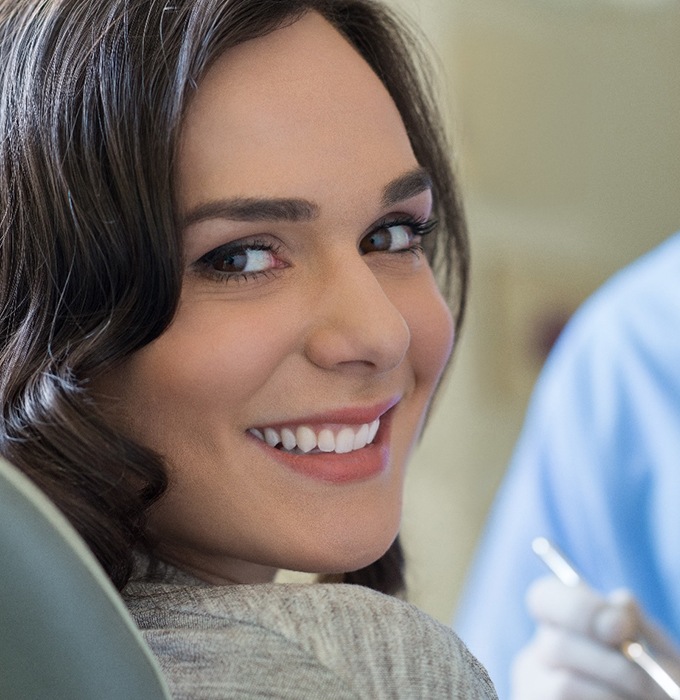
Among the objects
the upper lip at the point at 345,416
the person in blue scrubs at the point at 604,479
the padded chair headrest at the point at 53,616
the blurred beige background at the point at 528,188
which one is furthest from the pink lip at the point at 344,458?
the blurred beige background at the point at 528,188

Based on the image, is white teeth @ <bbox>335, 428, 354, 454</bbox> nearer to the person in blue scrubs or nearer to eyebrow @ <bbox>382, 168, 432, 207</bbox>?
eyebrow @ <bbox>382, 168, 432, 207</bbox>

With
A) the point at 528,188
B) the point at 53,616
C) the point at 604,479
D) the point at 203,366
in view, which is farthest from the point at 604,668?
the point at 528,188

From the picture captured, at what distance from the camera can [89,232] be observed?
651 mm

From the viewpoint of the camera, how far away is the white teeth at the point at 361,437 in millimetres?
746

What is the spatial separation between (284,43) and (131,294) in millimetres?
210

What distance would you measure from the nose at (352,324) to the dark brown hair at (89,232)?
0.10 m

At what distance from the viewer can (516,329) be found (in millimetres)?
2311

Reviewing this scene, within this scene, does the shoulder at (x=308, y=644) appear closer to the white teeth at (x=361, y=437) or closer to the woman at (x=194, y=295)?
the woman at (x=194, y=295)

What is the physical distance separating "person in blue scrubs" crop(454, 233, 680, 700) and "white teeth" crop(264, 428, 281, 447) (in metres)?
0.71

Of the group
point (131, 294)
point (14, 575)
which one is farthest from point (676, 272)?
point (14, 575)

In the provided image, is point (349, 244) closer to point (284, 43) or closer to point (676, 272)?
point (284, 43)

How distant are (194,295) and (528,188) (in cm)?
171

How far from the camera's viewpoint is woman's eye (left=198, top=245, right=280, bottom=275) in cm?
70

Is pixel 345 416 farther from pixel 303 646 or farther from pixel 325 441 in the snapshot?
pixel 303 646
